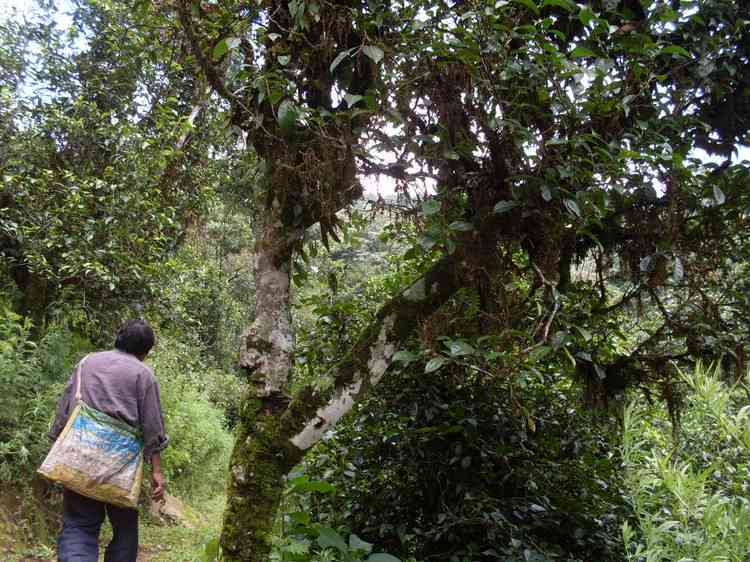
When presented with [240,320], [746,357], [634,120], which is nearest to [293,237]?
[634,120]

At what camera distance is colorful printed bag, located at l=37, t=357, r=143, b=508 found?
2643 mm

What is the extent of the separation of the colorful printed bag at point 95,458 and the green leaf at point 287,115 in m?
1.61

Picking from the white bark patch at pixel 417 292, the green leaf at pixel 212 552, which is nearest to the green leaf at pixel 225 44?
the white bark patch at pixel 417 292

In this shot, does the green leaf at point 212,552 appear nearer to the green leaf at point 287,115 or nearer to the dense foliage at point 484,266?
the dense foliage at point 484,266

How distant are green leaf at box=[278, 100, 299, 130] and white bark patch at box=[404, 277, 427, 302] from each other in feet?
2.87

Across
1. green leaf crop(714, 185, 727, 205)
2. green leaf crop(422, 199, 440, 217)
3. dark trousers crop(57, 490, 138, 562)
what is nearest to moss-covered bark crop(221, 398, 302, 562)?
dark trousers crop(57, 490, 138, 562)

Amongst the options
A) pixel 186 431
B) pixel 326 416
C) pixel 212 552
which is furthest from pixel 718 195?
pixel 186 431

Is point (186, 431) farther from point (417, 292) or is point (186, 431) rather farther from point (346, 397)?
point (417, 292)

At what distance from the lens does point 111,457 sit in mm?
2715

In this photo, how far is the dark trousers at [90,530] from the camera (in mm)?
2725

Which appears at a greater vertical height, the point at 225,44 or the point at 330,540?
the point at 225,44

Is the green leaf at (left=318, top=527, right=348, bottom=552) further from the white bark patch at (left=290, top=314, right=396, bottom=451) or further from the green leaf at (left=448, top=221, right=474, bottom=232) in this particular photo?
the green leaf at (left=448, top=221, right=474, bottom=232)

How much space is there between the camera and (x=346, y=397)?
8.30ft

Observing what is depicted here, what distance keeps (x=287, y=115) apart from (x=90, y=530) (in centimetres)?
215
